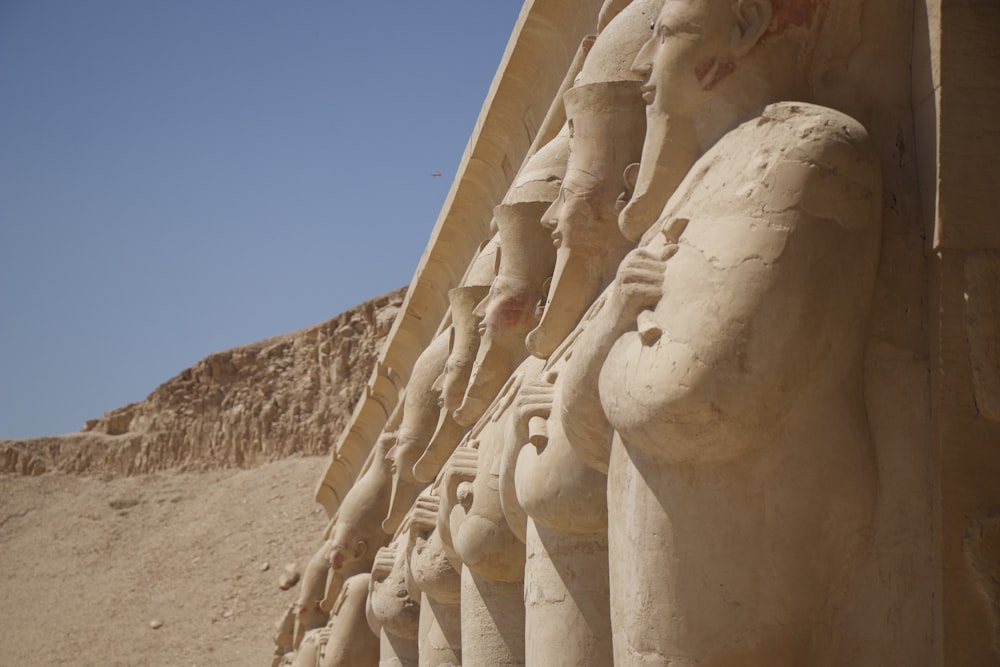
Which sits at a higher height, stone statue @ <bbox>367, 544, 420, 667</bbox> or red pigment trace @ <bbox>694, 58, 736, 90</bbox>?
red pigment trace @ <bbox>694, 58, 736, 90</bbox>

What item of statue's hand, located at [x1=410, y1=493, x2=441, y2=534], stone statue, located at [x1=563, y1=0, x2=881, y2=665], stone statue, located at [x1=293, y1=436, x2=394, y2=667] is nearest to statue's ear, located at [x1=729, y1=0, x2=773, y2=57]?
stone statue, located at [x1=563, y1=0, x2=881, y2=665]

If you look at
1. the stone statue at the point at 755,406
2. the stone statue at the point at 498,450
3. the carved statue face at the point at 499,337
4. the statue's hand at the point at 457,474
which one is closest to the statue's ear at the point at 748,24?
the stone statue at the point at 755,406

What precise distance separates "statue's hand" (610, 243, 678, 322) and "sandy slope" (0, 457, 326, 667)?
53.7 ft

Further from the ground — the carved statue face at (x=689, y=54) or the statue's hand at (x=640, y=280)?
the carved statue face at (x=689, y=54)

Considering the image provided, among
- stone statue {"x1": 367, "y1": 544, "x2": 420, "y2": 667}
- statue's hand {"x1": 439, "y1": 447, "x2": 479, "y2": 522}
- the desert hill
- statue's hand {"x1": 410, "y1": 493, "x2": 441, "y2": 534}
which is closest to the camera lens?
statue's hand {"x1": 439, "y1": 447, "x2": 479, "y2": 522}

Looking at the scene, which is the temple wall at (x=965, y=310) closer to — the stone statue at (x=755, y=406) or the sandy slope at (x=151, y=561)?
the stone statue at (x=755, y=406)

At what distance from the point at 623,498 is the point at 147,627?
1944cm

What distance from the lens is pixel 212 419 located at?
26.6 m

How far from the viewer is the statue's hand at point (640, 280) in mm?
2914

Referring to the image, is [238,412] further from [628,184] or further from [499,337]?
[628,184]

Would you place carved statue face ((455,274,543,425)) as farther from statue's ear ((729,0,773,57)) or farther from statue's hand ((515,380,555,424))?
statue's ear ((729,0,773,57))

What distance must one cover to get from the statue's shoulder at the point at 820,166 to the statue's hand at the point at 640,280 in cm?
29

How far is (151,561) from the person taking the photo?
23438 mm

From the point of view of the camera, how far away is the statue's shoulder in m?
2.75
